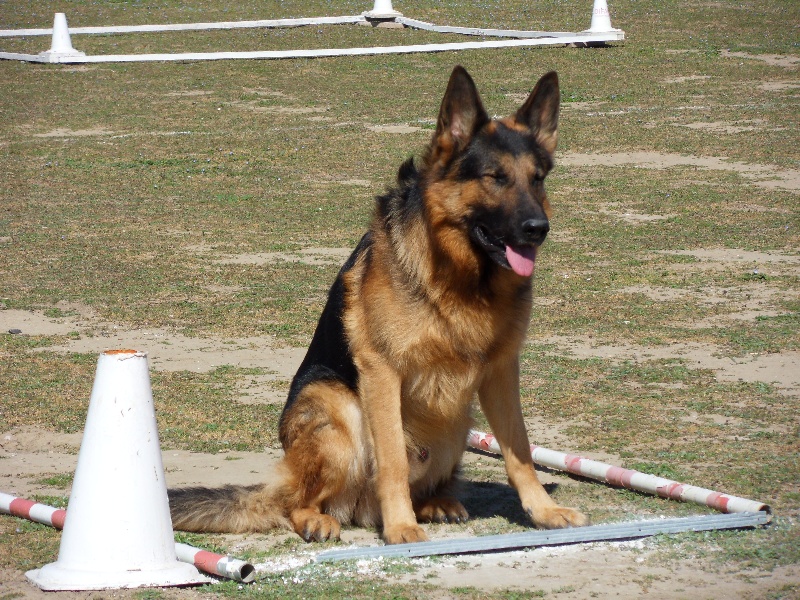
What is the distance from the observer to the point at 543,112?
18.9ft

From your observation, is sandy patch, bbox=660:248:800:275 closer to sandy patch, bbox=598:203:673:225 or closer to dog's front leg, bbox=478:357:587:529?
sandy patch, bbox=598:203:673:225

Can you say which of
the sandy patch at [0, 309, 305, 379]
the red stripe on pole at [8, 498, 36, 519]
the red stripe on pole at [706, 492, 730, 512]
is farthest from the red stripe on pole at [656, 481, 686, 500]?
the sandy patch at [0, 309, 305, 379]

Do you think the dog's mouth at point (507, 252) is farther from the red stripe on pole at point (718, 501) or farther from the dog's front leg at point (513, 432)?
the red stripe on pole at point (718, 501)

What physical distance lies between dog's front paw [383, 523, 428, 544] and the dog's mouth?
1.31 m

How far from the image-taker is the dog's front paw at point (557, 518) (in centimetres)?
562

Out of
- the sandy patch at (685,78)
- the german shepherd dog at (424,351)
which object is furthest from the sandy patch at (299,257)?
the sandy patch at (685,78)

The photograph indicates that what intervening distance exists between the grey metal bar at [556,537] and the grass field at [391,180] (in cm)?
8

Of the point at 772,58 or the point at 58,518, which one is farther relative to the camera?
the point at 772,58

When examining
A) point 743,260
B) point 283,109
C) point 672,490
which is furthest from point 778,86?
point 672,490

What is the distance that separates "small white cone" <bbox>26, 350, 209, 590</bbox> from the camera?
15.9 feet

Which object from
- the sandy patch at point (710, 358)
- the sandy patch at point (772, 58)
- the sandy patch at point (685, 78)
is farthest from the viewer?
the sandy patch at point (772, 58)

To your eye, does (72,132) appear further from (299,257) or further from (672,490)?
(672,490)

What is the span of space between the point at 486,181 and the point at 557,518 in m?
1.68

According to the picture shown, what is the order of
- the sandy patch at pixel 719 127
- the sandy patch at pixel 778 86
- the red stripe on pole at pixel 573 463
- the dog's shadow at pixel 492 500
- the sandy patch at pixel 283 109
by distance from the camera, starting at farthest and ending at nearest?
the sandy patch at pixel 778 86 → the sandy patch at pixel 283 109 → the sandy patch at pixel 719 127 → the red stripe on pole at pixel 573 463 → the dog's shadow at pixel 492 500
